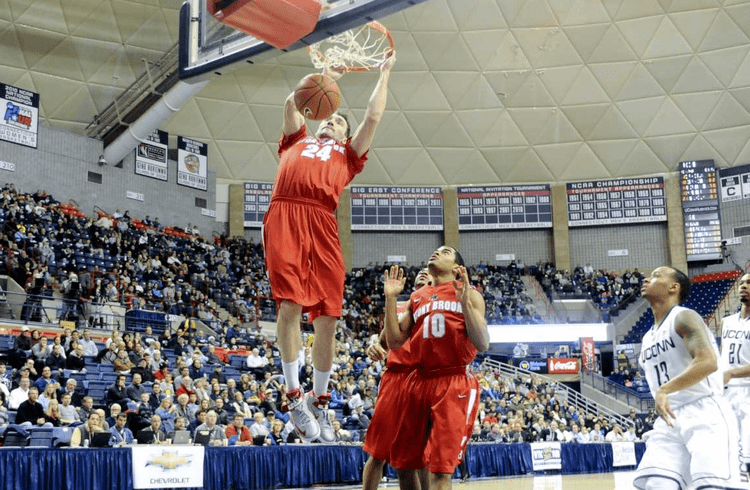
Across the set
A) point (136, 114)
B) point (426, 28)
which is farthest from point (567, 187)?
point (136, 114)

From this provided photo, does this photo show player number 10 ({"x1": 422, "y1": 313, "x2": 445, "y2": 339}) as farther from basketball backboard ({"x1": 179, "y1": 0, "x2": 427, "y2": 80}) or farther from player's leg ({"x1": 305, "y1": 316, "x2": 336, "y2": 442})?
basketball backboard ({"x1": 179, "y1": 0, "x2": 427, "y2": 80})

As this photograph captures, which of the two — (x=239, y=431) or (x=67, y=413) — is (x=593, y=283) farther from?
(x=67, y=413)

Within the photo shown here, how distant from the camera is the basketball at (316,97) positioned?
6195 mm

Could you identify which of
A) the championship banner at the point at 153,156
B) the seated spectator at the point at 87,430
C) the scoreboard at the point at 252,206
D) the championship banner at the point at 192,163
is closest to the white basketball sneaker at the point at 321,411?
the seated spectator at the point at 87,430

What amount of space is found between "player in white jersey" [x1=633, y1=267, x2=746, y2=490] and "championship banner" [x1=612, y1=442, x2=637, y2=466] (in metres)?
15.8

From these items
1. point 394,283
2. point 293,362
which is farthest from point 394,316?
point 293,362

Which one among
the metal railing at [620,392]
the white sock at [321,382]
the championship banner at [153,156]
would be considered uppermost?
the championship banner at [153,156]

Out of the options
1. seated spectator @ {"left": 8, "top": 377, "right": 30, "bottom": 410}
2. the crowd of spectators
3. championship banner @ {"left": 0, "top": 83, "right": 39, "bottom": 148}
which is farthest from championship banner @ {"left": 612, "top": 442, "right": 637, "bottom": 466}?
championship banner @ {"left": 0, "top": 83, "right": 39, "bottom": 148}

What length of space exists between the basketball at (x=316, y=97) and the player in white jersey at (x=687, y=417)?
2.93m

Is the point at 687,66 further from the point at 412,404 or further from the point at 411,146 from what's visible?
the point at 412,404

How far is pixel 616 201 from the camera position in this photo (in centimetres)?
3525

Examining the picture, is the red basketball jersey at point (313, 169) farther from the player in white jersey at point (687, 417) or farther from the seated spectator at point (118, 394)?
the seated spectator at point (118, 394)

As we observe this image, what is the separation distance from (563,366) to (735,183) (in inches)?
441

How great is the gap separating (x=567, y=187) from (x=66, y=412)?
27329 mm
